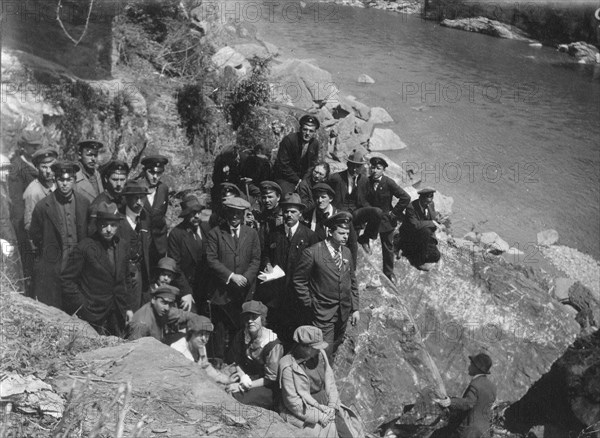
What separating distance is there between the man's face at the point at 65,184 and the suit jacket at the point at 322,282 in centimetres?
223

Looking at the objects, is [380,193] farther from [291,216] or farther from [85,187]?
[85,187]

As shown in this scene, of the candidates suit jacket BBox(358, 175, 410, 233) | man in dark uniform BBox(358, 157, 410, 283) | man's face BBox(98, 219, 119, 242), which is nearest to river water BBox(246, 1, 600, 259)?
man in dark uniform BBox(358, 157, 410, 283)

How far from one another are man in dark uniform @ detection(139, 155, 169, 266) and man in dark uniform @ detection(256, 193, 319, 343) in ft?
3.45

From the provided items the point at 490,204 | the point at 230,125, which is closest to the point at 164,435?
the point at 230,125

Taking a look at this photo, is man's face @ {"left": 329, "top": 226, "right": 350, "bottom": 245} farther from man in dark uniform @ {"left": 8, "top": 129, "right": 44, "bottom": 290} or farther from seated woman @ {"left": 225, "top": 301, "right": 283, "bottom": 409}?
man in dark uniform @ {"left": 8, "top": 129, "right": 44, "bottom": 290}

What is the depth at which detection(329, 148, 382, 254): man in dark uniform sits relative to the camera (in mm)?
7410

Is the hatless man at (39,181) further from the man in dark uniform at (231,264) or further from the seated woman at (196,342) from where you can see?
the seated woman at (196,342)

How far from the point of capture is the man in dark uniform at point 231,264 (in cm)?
607

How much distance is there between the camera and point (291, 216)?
20.2 feet

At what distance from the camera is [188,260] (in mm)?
6270

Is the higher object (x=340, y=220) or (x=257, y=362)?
(x=340, y=220)

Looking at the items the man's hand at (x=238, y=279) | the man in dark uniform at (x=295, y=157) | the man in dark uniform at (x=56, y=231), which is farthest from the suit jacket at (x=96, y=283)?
the man in dark uniform at (x=295, y=157)

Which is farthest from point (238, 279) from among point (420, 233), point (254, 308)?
point (420, 233)

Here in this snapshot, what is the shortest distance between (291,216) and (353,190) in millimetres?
1547
